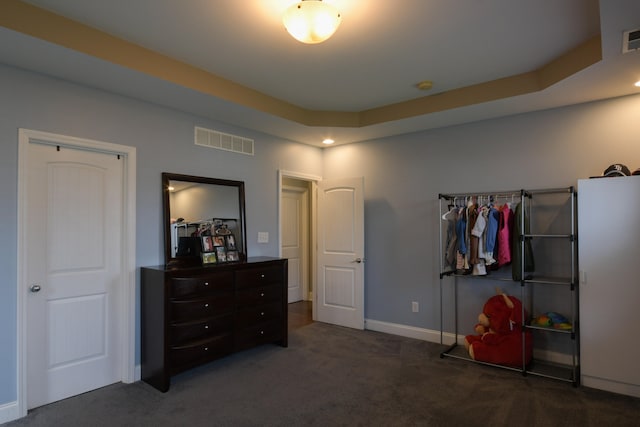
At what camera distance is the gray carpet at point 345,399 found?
2.63m

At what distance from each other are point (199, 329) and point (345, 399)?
1398mm

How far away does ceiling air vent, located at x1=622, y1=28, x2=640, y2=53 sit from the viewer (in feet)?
7.36

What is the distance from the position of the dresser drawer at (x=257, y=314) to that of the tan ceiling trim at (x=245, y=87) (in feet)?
6.64

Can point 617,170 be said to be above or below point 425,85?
below

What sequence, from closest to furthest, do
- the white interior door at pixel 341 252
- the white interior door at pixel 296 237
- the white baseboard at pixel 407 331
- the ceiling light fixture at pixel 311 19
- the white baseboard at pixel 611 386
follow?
the ceiling light fixture at pixel 311 19
the white baseboard at pixel 611 386
the white baseboard at pixel 407 331
the white interior door at pixel 341 252
the white interior door at pixel 296 237

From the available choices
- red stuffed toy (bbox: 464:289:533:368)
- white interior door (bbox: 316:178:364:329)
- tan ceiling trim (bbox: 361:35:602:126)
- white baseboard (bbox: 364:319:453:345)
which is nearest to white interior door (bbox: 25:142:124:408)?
white interior door (bbox: 316:178:364:329)

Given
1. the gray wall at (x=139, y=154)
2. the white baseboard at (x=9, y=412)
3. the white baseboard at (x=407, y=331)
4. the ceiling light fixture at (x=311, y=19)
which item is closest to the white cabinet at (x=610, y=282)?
the white baseboard at (x=407, y=331)

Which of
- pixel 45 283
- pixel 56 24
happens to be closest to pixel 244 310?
pixel 45 283

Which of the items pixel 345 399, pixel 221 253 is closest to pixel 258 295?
pixel 221 253

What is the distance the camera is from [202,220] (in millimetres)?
3824

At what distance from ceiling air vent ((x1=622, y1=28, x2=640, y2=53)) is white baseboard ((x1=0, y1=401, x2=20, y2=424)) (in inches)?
184

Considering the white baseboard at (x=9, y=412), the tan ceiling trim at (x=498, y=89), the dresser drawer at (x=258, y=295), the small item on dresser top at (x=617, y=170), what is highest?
the tan ceiling trim at (x=498, y=89)

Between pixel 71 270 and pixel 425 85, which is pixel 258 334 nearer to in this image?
pixel 71 270

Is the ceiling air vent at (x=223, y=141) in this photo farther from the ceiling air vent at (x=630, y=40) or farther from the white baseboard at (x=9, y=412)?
the ceiling air vent at (x=630, y=40)
